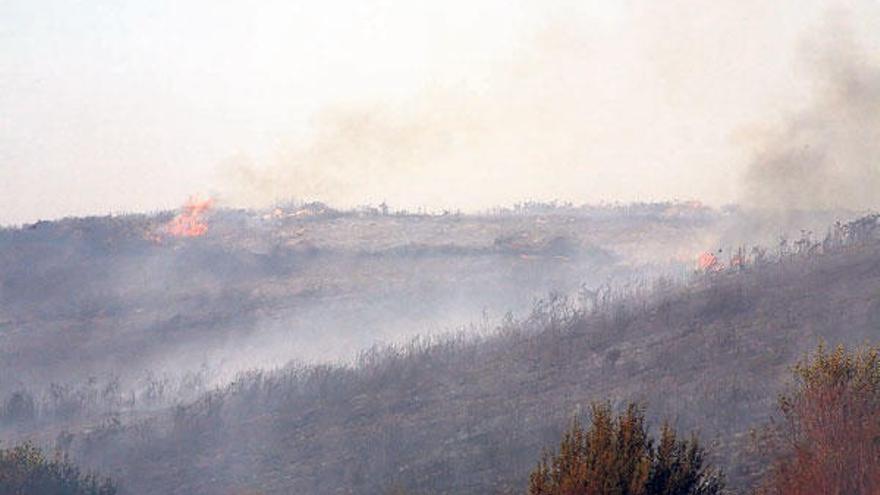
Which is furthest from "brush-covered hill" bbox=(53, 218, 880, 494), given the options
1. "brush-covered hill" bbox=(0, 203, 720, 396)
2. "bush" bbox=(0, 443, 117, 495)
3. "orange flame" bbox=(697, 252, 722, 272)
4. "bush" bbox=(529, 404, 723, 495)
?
"brush-covered hill" bbox=(0, 203, 720, 396)

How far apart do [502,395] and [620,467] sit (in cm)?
1201

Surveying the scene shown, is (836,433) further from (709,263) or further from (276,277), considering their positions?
(276,277)

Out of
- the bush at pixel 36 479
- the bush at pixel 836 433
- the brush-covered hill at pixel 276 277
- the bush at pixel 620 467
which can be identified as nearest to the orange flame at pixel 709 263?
the brush-covered hill at pixel 276 277

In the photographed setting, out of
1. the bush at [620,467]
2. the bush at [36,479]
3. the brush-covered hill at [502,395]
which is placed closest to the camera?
the bush at [620,467]

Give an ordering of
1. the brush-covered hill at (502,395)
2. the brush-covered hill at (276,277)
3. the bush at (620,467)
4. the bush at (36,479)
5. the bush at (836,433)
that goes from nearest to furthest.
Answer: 1. the bush at (620,467)
2. the bush at (836,433)
3. the bush at (36,479)
4. the brush-covered hill at (502,395)
5. the brush-covered hill at (276,277)

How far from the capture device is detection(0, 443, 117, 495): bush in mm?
19406

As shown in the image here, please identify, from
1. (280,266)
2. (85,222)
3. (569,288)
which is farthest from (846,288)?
(85,222)

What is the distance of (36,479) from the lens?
64.8 ft

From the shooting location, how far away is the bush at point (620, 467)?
11617 mm

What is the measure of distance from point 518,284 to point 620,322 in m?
16.0

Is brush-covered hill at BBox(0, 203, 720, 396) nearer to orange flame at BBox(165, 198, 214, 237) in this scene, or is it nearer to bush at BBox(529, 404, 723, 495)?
orange flame at BBox(165, 198, 214, 237)

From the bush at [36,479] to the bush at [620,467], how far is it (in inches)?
420

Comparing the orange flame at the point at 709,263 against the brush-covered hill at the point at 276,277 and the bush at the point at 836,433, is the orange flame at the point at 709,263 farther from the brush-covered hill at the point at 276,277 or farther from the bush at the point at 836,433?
the bush at the point at 836,433

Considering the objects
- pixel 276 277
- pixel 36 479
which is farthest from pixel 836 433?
pixel 276 277
